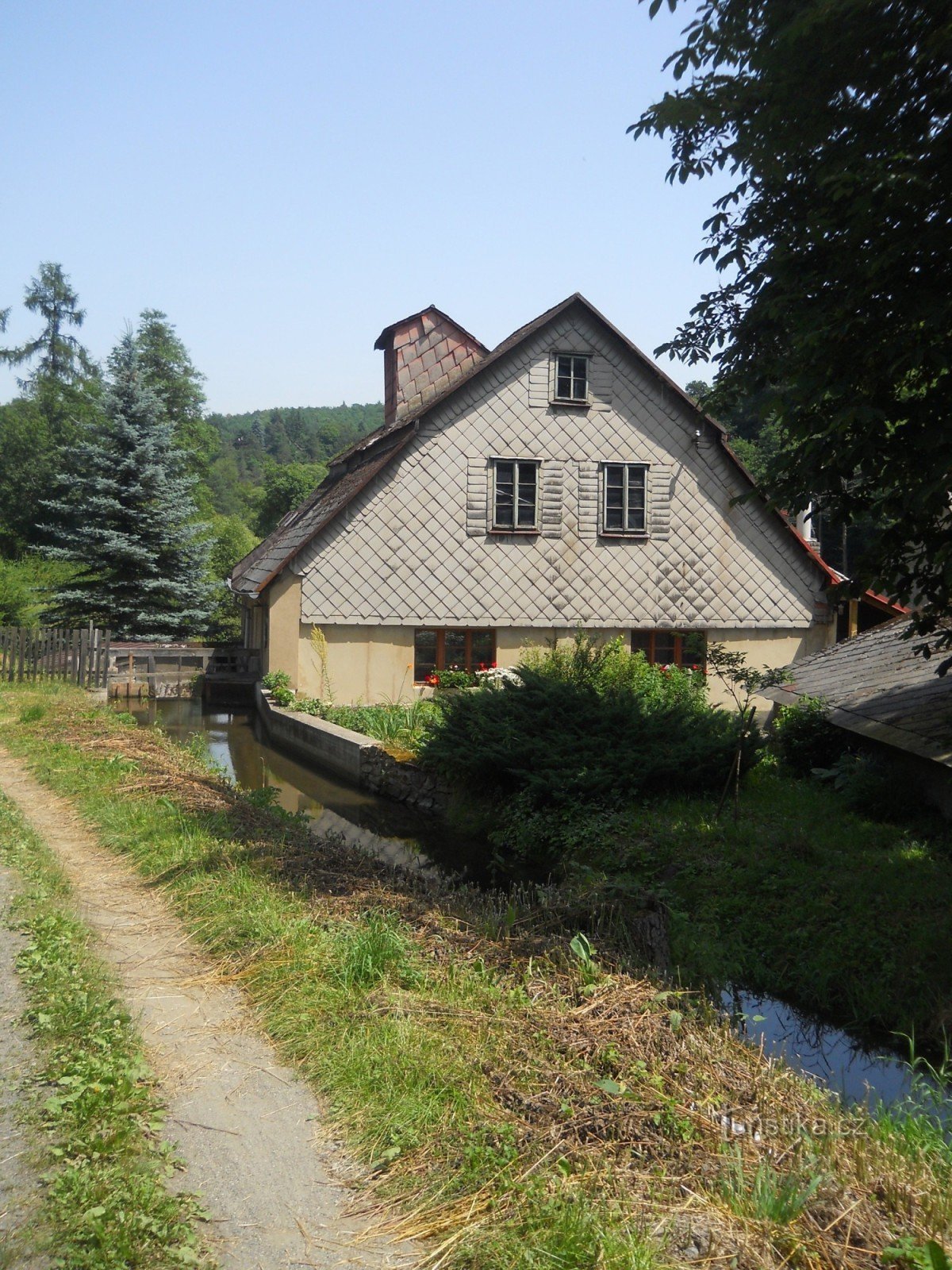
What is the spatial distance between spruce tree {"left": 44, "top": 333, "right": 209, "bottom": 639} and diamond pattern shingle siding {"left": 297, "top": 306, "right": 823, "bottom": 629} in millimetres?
12446

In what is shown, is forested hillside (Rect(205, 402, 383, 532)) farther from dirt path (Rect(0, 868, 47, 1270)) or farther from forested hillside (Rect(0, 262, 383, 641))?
dirt path (Rect(0, 868, 47, 1270))

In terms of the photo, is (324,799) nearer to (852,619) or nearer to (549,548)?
(549,548)

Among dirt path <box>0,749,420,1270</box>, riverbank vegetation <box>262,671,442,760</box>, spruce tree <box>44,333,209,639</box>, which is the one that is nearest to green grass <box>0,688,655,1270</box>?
dirt path <box>0,749,420,1270</box>

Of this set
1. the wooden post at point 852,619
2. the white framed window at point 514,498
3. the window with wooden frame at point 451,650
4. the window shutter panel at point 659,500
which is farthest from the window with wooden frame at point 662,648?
the wooden post at point 852,619

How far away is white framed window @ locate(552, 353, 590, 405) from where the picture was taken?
933 inches

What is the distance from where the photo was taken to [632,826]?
11.5 meters

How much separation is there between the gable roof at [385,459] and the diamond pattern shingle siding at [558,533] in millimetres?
146

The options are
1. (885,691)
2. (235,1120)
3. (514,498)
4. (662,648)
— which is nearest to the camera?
(235,1120)

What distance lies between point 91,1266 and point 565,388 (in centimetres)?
2210

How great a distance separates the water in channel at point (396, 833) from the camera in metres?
6.50

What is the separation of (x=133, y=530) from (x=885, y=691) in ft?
88.9

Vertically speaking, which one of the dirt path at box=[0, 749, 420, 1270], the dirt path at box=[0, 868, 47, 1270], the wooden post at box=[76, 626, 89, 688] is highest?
the wooden post at box=[76, 626, 89, 688]

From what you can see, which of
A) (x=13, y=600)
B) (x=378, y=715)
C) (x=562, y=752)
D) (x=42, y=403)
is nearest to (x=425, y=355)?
(x=378, y=715)

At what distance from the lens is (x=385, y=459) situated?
22312 millimetres
